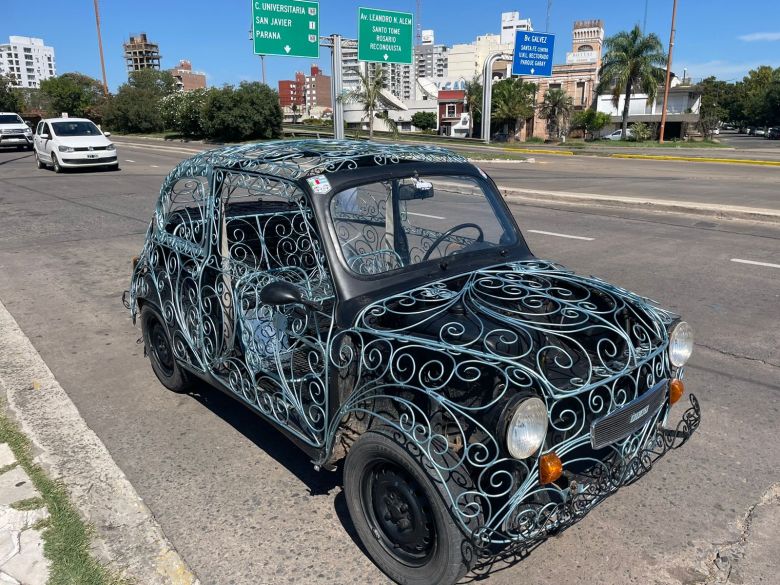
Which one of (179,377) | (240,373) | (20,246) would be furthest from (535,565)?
(20,246)

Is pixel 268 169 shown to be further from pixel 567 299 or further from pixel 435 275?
pixel 567 299

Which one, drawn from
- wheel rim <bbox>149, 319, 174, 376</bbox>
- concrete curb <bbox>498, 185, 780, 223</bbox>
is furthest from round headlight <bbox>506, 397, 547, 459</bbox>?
concrete curb <bbox>498, 185, 780, 223</bbox>

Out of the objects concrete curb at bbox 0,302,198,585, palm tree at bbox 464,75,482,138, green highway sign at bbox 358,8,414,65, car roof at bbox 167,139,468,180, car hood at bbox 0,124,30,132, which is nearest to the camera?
concrete curb at bbox 0,302,198,585

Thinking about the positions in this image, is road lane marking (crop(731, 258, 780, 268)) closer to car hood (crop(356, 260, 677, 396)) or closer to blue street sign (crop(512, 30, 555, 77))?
car hood (crop(356, 260, 677, 396))

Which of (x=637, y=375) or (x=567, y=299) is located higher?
(x=567, y=299)

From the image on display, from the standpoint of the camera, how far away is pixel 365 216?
388cm

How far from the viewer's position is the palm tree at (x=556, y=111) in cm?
6719

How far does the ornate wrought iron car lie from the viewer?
98.7 inches

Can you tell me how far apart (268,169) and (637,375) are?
226 cm

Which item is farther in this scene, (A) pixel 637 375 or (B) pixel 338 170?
(B) pixel 338 170

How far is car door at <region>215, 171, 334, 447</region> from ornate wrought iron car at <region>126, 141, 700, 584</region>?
0.04ft

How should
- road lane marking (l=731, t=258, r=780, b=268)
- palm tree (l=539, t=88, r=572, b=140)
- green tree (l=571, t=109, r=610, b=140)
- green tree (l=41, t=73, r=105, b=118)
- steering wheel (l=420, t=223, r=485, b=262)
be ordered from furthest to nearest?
green tree (l=41, t=73, r=105, b=118), palm tree (l=539, t=88, r=572, b=140), green tree (l=571, t=109, r=610, b=140), road lane marking (l=731, t=258, r=780, b=268), steering wheel (l=420, t=223, r=485, b=262)

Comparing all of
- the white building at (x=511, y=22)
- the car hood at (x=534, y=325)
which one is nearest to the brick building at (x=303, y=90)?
the white building at (x=511, y=22)

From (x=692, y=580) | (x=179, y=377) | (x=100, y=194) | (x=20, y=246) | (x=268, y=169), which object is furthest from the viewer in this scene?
(x=100, y=194)
